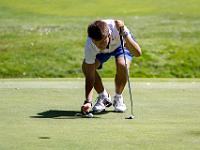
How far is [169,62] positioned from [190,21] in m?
8.75

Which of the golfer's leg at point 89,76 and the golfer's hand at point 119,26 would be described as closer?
the golfer's hand at point 119,26

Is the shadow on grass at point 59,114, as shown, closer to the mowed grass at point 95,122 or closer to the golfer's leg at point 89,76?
the mowed grass at point 95,122

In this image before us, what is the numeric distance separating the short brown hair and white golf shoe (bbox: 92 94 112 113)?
992mm

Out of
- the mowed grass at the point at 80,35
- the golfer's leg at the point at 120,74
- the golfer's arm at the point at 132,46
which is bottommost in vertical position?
the mowed grass at the point at 80,35

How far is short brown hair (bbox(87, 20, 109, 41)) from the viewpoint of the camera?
861 centimetres

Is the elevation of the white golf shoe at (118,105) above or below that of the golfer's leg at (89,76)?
below

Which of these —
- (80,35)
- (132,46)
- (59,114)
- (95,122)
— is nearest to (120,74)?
(132,46)

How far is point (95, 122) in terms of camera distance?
8.21 meters

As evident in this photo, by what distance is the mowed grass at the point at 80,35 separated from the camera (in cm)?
2142

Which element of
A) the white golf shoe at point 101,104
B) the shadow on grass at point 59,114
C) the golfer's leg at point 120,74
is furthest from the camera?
the golfer's leg at point 120,74

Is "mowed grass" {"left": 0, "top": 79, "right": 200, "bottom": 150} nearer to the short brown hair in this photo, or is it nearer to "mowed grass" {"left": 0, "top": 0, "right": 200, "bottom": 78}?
the short brown hair

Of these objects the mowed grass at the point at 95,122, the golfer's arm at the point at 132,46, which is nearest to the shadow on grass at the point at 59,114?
the mowed grass at the point at 95,122

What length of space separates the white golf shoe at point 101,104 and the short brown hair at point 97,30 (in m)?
0.99

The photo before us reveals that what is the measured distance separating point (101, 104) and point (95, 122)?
3.96ft
